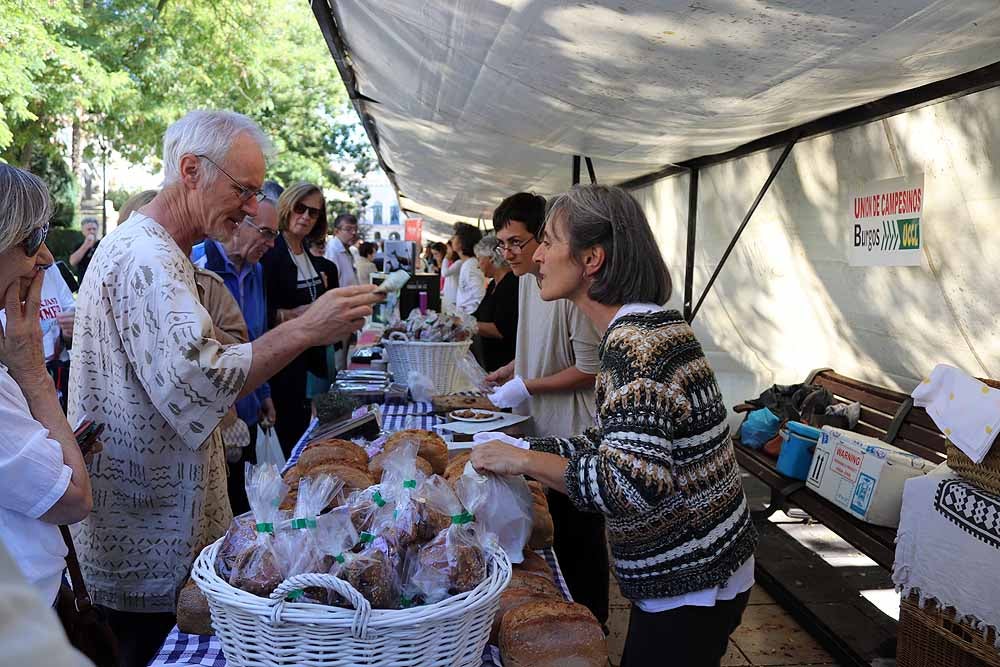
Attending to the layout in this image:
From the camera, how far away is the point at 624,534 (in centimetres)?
179

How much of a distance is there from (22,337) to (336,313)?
67 centimetres

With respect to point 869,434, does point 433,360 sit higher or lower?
higher

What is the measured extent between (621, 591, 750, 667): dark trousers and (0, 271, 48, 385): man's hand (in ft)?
4.83

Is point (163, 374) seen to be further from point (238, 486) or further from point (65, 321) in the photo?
point (65, 321)

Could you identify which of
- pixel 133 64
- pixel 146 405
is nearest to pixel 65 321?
pixel 146 405

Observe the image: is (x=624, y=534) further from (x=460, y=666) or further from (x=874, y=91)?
(x=874, y=91)

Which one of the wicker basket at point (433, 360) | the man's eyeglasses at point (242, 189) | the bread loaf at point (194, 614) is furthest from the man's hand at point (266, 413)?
the bread loaf at point (194, 614)

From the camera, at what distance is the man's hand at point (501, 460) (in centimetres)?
187

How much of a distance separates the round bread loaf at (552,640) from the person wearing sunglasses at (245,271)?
2.36m

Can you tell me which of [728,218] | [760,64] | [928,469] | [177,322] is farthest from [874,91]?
[177,322]

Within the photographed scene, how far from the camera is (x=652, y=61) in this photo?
2.76 m

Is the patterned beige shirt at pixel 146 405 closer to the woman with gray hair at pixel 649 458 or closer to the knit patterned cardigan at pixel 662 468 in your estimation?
the woman with gray hair at pixel 649 458

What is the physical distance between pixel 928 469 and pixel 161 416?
2.97 m

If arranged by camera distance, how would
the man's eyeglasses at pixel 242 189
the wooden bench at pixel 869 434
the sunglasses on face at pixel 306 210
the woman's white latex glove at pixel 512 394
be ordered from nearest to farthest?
the man's eyeglasses at pixel 242 189 < the woman's white latex glove at pixel 512 394 < the wooden bench at pixel 869 434 < the sunglasses on face at pixel 306 210
